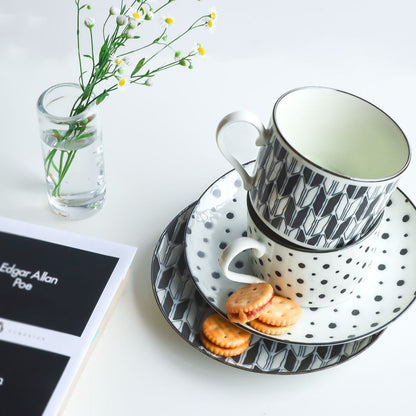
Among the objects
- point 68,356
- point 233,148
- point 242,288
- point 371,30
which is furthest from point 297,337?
point 371,30

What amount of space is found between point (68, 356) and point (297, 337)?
0.25 m

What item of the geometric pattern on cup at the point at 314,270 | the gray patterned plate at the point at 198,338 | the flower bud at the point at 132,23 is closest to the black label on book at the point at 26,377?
the gray patterned plate at the point at 198,338

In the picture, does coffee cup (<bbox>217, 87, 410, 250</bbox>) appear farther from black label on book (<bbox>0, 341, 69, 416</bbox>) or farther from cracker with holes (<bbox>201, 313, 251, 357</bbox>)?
black label on book (<bbox>0, 341, 69, 416</bbox>)

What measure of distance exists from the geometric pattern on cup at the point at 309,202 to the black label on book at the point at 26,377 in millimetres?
280

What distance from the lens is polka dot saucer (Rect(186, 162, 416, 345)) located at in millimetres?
738

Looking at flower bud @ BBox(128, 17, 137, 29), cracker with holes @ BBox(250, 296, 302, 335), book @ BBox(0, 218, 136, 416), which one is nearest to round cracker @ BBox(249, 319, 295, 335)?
cracker with holes @ BBox(250, 296, 302, 335)

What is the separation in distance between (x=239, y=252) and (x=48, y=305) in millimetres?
229

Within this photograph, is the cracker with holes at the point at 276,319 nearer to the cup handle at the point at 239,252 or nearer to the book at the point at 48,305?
the cup handle at the point at 239,252

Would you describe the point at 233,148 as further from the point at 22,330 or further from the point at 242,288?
the point at 22,330

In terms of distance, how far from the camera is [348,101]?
0.77m

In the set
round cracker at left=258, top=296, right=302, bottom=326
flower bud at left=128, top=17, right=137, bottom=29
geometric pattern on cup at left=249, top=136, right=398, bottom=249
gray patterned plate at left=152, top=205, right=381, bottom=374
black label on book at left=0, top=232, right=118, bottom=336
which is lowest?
black label on book at left=0, top=232, right=118, bottom=336

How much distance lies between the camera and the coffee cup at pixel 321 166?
65 cm

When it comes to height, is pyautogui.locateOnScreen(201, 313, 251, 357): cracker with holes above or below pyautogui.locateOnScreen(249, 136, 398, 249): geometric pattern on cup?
below

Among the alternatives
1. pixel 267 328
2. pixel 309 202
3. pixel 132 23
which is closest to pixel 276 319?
pixel 267 328
